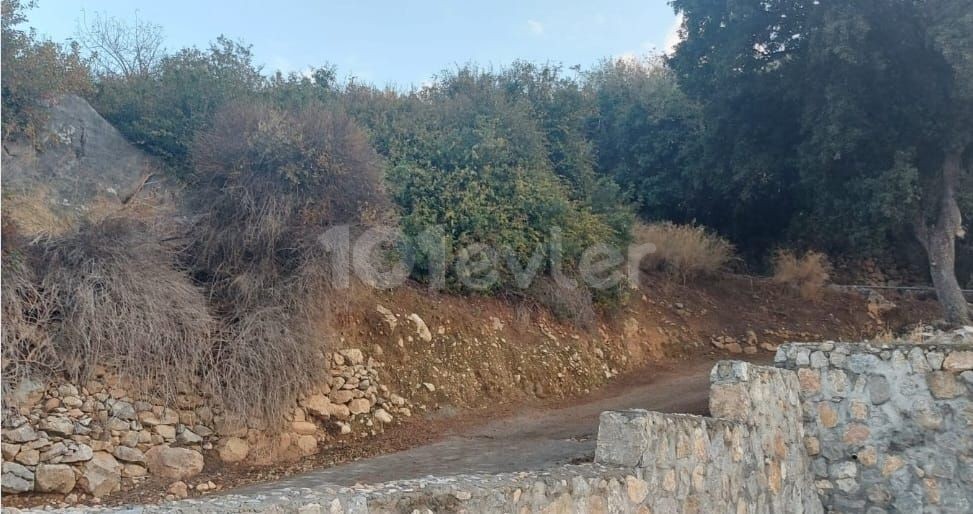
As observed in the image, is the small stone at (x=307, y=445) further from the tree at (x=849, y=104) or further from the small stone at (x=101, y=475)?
the tree at (x=849, y=104)

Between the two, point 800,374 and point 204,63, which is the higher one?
point 204,63

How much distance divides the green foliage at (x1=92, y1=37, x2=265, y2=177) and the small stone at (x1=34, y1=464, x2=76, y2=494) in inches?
252

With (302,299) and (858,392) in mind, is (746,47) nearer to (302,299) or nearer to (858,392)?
(858,392)

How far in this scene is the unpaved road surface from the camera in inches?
248

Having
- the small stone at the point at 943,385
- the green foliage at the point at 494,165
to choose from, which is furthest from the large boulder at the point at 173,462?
the small stone at the point at 943,385

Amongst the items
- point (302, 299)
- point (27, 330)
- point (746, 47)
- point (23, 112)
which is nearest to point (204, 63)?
point (23, 112)

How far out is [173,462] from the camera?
661cm

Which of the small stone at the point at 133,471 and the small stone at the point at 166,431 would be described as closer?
the small stone at the point at 133,471

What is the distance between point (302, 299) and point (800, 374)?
17.4 ft

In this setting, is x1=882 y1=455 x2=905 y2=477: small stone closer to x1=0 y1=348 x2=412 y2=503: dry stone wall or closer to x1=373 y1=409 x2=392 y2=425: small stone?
A: x1=373 y1=409 x2=392 y2=425: small stone

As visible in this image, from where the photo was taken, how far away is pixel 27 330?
6316mm

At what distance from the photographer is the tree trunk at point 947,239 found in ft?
45.0

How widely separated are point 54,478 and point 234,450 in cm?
151

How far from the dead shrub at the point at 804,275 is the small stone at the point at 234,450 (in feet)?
41.3
